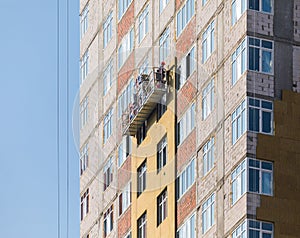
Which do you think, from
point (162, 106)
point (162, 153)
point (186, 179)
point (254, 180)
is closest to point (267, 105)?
point (254, 180)

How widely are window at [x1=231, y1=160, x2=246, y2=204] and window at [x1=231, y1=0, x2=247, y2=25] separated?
21.9 ft

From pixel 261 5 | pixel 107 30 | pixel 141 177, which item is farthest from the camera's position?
pixel 107 30

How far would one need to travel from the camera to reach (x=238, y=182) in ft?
303

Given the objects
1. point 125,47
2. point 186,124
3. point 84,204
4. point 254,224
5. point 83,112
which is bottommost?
point 254,224

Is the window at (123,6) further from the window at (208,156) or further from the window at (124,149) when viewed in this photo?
the window at (208,156)

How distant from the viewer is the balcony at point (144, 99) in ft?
334

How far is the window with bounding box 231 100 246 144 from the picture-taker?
304 ft

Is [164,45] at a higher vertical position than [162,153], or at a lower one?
higher

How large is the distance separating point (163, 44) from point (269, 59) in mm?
10785

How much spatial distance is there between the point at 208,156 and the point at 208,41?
533cm

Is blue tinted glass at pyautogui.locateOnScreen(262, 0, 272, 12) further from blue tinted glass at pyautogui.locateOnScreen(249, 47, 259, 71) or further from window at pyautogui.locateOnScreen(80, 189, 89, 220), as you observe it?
window at pyautogui.locateOnScreen(80, 189, 89, 220)

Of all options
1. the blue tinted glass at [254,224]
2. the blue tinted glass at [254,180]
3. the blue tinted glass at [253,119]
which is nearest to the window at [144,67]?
the blue tinted glass at [253,119]

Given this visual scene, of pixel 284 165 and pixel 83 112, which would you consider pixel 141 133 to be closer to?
pixel 83 112

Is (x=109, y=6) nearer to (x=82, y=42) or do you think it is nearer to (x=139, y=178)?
(x=82, y=42)
